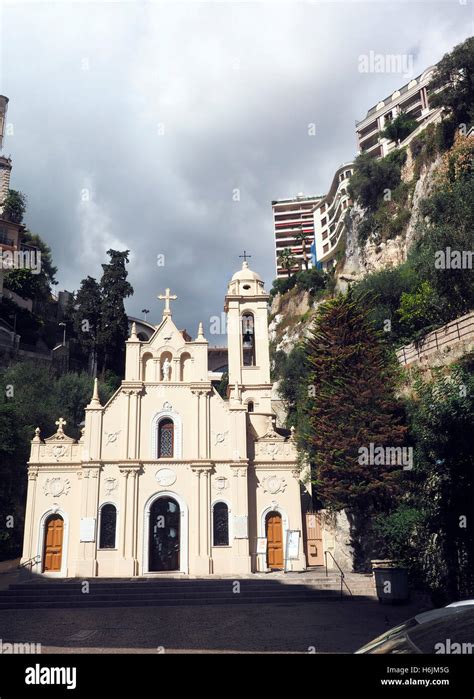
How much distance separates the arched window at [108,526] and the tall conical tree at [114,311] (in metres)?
23.7

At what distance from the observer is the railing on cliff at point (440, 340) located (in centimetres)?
2506

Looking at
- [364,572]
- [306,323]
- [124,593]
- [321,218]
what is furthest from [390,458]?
[321,218]

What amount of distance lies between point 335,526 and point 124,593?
10691 millimetres

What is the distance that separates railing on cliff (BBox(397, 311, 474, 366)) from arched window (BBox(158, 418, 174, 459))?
12.2 meters

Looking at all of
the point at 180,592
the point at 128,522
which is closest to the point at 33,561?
the point at 128,522

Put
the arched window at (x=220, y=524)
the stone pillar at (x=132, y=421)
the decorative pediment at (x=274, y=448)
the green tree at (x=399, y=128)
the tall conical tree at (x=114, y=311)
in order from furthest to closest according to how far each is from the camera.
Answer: the green tree at (x=399, y=128), the tall conical tree at (x=114, y=311), the decorative pediment at (x=274, y=448), the stone pillar at (x=132, y=421), the arched window at (x=220, y=524)

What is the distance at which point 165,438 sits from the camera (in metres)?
28.3

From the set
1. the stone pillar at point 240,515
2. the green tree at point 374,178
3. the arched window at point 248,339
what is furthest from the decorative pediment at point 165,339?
the green tree at point 374,178

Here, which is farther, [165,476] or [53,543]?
[165,476]

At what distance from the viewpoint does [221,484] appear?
89.5 feet

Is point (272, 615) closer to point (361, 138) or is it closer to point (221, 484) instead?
point (221, 484)

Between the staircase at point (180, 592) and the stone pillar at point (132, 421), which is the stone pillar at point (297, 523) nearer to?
the staircase at point (180, 592)

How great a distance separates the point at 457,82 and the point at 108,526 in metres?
39.1

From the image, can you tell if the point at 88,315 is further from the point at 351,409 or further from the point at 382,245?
the point at 351,409
